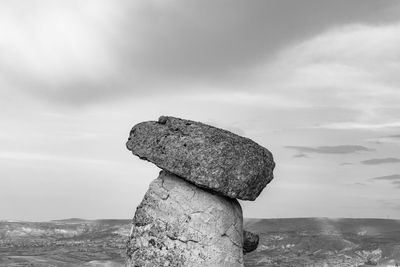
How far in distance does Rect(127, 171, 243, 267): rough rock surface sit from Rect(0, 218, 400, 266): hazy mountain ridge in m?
23.2

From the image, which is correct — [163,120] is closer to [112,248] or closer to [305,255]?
[305,255]

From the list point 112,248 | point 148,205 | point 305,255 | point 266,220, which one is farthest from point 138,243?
point 266,220

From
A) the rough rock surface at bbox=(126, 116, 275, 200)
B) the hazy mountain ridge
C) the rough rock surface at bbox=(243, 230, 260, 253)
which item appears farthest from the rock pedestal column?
the hazy mountain ridge

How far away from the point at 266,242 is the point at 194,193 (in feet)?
138

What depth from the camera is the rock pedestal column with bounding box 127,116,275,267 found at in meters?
16.2

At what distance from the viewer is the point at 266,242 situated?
57469 mm

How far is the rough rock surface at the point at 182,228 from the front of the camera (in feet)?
53.8

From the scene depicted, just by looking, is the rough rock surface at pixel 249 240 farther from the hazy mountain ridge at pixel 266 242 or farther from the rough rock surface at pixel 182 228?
the hazy mountain ridge at pixel 266 242

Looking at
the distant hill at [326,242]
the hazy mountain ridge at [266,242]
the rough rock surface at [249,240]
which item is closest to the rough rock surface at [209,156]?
the rough rock surface at [249,240]

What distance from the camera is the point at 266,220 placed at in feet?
241

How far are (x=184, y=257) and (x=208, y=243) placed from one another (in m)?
0.74

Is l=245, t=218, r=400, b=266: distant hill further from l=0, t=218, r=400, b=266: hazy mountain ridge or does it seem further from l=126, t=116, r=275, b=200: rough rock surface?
l=126, t=116, r=275, b=200: rough rock surface

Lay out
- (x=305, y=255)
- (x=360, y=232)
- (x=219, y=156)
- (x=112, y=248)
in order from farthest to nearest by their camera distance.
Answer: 1. (x=360, y=232)
2. (x=112, y=248)
3. (x=305, y=255)
4. (x=219, y=156)

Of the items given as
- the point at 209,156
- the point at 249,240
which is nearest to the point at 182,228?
the point at 209,156
